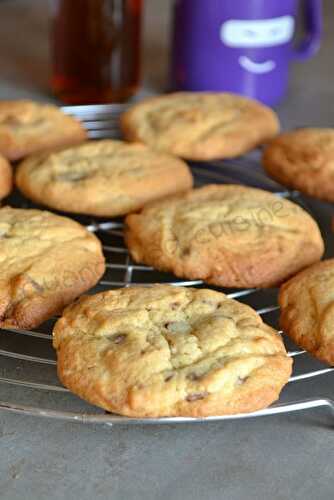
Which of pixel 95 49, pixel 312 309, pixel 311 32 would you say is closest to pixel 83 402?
pixel 312 309

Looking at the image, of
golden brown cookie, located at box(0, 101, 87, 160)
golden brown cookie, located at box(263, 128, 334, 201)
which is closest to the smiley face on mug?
golden brown cookie, located at box(263, 128, 334, 201)

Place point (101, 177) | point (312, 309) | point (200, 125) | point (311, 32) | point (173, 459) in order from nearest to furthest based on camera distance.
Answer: point (173, 459)
point (312, 309)
point (101, 177)
point (200, 125)
point (311, 32)

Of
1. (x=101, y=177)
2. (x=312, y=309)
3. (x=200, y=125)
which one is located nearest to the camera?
(x=312, y=309)

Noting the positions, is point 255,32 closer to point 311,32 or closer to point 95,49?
point 311,32

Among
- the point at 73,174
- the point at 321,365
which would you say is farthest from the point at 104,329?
the point at 73,174

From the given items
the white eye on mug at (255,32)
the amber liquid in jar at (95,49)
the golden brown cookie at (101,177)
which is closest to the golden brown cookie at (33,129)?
the golden brown cookie at (101,177)

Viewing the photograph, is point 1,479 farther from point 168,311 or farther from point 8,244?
point 8,244

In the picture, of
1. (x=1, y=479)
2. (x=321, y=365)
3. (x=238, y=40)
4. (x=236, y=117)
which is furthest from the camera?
(x=238, y=40)
